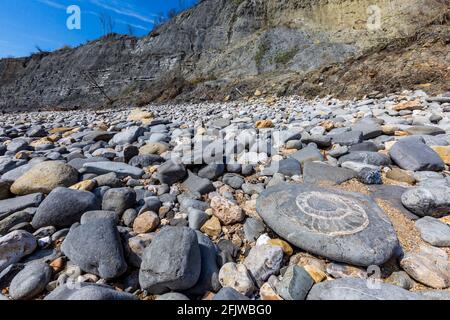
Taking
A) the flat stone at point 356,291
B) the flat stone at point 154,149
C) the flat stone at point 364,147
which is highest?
the flat stone at point 154,149

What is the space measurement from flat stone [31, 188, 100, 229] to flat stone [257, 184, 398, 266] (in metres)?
1.15

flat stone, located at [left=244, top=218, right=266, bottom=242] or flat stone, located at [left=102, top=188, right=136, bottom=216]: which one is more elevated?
flat stone, located at [left=102, top=188, right=136, bottom=216]

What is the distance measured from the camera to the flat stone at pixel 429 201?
1.34m

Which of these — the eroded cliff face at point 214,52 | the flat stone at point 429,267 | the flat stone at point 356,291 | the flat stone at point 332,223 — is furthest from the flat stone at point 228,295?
the eroded cliff face at point 214,52

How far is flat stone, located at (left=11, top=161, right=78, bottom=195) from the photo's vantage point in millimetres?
1723

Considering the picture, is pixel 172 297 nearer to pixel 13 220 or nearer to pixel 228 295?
pixel 228 295

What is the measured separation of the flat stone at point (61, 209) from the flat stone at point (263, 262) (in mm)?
1095

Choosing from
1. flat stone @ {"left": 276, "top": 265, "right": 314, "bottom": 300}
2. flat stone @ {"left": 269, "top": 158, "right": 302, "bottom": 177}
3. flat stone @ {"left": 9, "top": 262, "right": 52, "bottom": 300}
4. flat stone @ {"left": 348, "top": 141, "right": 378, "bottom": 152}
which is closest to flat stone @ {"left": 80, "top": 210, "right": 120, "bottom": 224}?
flat stone @ {"left": 9, "top": 262, "right": 52, "bottom": 300}

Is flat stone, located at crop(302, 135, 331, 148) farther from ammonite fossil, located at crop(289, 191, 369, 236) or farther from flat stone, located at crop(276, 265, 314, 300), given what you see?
flat stone, located at crop(276, 265, 314, 300)

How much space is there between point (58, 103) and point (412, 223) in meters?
26.9

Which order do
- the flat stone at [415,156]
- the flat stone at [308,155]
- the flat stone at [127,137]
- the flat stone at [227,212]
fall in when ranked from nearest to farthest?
the flat stone at [227,212], the flat stone at [415,156], the flat stone at [308,155], the flat stone at [127,137]

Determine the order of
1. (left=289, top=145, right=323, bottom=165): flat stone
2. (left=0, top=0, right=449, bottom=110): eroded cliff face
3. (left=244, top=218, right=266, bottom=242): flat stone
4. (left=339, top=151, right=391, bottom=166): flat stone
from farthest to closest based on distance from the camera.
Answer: (left=0, top=0, right=449, bottom=110): eroded cliff face → (left=289, top=145, right=323, bottom=165): flat stone → (left=339, top=151, right=391, bottom=166): flat stone → (left=244, top=218, right=266, bottom=242): flat stone

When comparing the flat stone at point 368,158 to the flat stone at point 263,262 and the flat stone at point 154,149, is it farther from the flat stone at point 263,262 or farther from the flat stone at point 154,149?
the flat stone at point 154,149

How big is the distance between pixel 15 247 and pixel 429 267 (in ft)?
6.66
